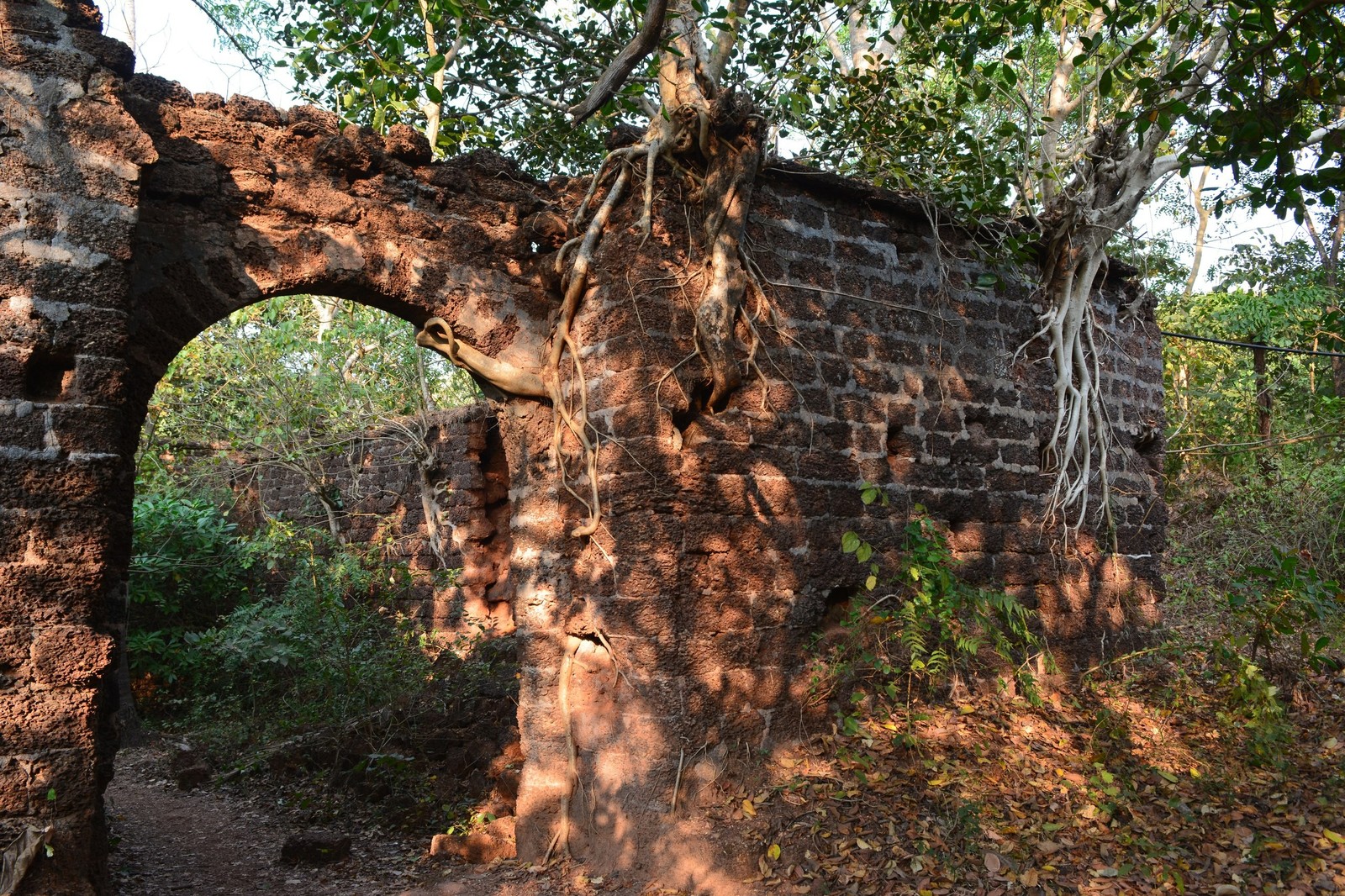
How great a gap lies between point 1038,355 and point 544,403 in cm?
305

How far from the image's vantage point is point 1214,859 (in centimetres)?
395

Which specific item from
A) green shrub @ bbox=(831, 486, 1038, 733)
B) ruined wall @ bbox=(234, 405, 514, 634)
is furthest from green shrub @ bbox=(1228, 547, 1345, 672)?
ruined wall @ bbox=(234, 405, 514, 634)

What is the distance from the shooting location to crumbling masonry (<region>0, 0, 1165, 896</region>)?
3.54m

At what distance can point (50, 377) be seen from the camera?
364cm

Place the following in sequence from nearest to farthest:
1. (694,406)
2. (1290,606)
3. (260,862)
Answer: (694,406), (1290,606), (260,862)

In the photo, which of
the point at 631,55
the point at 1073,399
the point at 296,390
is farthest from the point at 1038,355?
the point at 296,390

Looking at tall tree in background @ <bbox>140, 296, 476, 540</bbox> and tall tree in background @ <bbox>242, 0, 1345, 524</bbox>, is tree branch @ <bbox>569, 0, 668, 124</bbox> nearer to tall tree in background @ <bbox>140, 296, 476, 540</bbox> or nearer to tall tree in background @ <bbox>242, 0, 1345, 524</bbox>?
tall tree in background @ <bbox>242, 0, 1345, 524</bbox>

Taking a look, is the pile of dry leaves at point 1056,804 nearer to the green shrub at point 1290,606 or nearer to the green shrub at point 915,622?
the green shrub at point 915,622

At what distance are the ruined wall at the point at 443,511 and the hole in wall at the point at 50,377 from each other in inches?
188

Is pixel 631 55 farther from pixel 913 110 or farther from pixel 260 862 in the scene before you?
pixel 260 862

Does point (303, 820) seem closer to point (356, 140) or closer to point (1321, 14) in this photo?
point (356, 140)

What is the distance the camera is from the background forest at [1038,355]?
14.7 ft

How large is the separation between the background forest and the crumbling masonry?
0.41 metres

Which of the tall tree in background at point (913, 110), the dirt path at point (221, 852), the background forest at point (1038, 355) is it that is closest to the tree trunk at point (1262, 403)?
the background forest at point (1038, 355)
